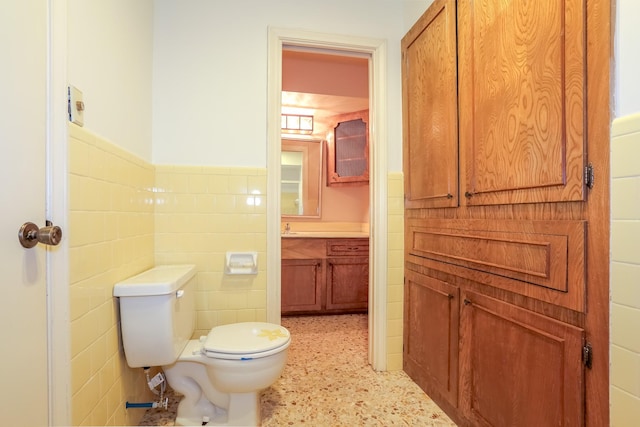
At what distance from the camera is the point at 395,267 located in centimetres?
205

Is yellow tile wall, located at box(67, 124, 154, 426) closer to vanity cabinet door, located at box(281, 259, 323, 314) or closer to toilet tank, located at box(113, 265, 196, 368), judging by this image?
toilet tank, located at box(113, 265, 196, 368)

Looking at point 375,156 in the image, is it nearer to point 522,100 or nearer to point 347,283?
point 522,100

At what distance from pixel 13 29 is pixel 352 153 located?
287 cm

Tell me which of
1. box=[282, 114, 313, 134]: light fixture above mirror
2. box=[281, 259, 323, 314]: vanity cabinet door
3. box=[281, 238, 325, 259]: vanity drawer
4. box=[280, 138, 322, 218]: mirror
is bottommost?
box=[281, 259, 323, 314]: vanity cabinet door

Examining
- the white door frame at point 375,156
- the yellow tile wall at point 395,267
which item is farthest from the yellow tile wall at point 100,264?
the yellow tile wall at point 395,267

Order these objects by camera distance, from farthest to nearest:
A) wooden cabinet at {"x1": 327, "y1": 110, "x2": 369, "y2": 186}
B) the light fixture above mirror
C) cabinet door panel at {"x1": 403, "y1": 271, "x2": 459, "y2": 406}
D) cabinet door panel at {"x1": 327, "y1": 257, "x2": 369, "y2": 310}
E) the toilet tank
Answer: the light fixture above mirror → wooden cabinet at {"x1": 327, "y1": 110, "x2": 369, "y2": 186} → cabinet door panel at {"x1": 327, "y1": 257, "x2": 369, "y2": 310} → cabinet door panel at {"x1": 403, "y1": 271, "x2": 459, "y2": 406} → the toilet tank

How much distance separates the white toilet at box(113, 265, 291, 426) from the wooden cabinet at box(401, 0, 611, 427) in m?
0.86

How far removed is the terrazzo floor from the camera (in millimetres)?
1567

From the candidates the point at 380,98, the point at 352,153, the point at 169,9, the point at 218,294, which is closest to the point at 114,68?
the point at 169,9

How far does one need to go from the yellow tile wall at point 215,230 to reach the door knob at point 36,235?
1022mm

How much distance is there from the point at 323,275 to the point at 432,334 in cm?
149

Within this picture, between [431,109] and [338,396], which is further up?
[431,109]

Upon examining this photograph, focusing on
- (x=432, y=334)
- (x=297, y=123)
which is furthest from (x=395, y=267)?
(x=297, y=123)

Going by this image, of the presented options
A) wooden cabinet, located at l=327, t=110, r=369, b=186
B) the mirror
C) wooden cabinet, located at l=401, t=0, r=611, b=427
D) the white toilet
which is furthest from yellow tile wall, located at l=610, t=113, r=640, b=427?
the mirror
